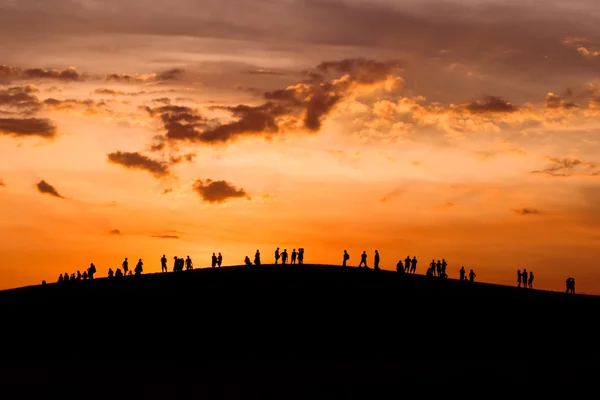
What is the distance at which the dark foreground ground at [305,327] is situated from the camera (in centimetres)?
3988

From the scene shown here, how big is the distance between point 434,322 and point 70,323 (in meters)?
20.7

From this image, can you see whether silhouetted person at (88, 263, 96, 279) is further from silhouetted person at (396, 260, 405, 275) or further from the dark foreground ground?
silhouetted person at (396, 260, 405, 275)

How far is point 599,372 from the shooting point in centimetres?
3834

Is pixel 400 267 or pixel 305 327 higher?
pixel 400 267

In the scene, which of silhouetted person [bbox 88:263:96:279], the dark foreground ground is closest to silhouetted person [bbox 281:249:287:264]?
the dark foreground ground

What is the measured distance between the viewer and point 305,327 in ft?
161

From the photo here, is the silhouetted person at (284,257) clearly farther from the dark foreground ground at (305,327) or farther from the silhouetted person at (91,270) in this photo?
the silhouetted person at (91,270)

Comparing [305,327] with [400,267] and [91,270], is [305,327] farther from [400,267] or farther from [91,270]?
[91,270]

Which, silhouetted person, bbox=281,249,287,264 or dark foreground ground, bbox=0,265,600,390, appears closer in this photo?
dark foreground ground, bbox=0,265,600,390

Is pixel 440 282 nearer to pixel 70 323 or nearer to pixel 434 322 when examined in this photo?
pixel 434 322

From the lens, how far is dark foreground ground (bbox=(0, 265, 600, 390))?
39.9m

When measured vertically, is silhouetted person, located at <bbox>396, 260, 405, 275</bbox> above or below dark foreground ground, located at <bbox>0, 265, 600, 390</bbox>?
above

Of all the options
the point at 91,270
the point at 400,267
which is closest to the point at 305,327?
the point at 400,267

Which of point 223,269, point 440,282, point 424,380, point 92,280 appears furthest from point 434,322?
point 92,280
